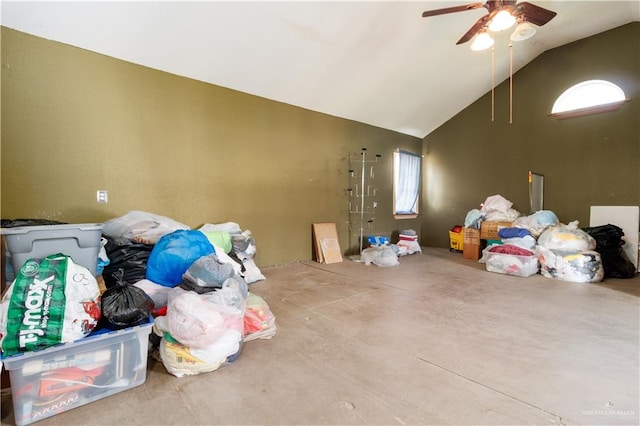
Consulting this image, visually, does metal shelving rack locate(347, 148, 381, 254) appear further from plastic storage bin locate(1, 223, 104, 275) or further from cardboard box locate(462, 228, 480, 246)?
plastic storage bin locate(1, 223, 104, 275)

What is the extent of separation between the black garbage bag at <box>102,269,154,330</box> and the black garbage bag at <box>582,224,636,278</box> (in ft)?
17.0

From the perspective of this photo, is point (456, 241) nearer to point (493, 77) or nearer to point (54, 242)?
point (493, 77)

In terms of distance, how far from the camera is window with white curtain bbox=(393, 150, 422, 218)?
6168mm

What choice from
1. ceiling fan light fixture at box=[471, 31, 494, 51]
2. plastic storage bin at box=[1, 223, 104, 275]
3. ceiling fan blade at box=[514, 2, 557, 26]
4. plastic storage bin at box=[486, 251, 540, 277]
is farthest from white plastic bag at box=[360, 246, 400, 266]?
plastic storage bin at box=[1, 223, 104, 275]

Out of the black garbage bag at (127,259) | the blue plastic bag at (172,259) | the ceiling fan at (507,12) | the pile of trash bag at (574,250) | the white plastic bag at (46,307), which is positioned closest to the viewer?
the white plastic bag at (46,307)

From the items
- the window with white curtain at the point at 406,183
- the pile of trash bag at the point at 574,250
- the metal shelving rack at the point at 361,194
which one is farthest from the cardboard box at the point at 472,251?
the metal shelving rack at the point at 361,194

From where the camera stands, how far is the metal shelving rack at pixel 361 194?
17.7ft

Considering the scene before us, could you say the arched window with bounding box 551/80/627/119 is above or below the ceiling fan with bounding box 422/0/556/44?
below

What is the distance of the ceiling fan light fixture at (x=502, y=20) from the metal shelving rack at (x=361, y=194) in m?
2.65

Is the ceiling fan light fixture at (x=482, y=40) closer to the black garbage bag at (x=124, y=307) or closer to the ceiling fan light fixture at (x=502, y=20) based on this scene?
the ceiling fan light fixture at (x=502, y=20)

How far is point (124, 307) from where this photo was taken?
1449mm

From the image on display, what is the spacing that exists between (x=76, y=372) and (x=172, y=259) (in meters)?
0.84

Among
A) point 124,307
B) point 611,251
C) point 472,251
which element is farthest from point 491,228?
point 124,307

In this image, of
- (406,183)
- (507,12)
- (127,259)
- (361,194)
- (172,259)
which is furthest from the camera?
(406,183)
